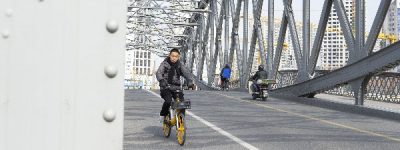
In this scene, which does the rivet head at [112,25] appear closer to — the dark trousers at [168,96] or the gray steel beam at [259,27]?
the dark trousers at [168,96]

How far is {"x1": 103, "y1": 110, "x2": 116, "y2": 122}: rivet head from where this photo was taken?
1.18 meters

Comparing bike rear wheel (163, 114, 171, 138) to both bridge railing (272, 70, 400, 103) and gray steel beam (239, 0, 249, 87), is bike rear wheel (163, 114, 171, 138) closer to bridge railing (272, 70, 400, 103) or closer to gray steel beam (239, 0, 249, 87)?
bridge railing (272, 70, 400, 103)

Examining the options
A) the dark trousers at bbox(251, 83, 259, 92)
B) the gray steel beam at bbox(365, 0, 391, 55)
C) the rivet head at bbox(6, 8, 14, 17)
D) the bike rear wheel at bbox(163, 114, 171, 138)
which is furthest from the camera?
the dark trousers at bbox(251, 83, 259, 92)

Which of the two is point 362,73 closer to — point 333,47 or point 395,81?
point 395,81

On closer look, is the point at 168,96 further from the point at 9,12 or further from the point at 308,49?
the point at 308,49

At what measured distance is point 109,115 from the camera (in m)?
1.18

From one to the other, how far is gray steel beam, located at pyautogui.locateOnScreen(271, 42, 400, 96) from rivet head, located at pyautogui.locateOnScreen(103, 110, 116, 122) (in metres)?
11.0

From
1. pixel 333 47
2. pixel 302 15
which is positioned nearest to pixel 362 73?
pixel 302 15

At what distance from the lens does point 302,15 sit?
17031 mm

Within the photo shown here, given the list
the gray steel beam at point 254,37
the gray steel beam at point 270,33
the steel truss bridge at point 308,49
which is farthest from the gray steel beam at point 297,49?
Answer: the gray steel beam at point 254,37

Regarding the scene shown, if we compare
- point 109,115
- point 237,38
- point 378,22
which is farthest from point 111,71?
point 237,38

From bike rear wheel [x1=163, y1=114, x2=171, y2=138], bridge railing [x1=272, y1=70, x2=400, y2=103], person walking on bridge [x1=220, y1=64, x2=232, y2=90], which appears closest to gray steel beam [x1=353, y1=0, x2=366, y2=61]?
bridge railing [x1=272, y1=70, x2=400, y2=103]

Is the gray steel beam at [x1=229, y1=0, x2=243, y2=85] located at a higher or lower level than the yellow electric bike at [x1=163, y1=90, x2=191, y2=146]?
higher

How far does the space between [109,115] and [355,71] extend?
13.1 m
